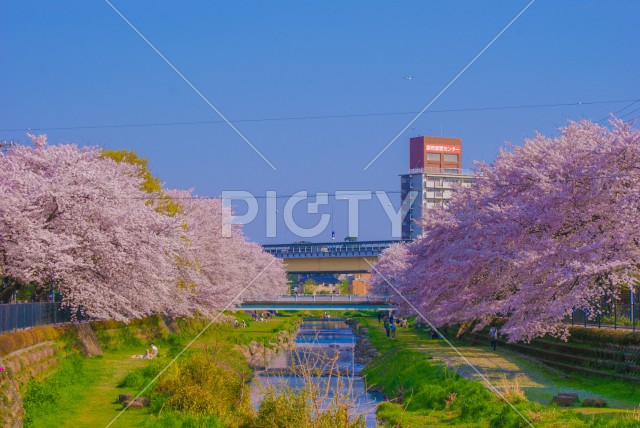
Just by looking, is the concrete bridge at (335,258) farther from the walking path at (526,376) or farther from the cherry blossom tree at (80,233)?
the cherry blossom tree at (80,233)

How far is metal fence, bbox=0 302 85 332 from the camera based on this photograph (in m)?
32.2

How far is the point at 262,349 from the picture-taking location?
229ft

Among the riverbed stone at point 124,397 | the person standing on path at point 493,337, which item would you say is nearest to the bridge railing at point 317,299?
the person standing on path at point 493,337

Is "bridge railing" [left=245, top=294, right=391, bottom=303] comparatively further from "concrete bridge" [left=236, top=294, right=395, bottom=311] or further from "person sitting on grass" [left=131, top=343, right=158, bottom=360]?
"person sitting on grass" [left=131, top=343, right=158, bottom=360]

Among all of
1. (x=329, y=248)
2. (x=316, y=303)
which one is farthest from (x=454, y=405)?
(x=329, y=248)

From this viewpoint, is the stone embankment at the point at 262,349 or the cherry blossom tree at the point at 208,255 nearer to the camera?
the cherry blossom tree at the point at 208,255

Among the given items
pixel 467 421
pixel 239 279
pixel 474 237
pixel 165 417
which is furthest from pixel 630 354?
pixel 239 279

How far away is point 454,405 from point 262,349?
3998 cm

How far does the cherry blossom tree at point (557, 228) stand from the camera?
3312 cm

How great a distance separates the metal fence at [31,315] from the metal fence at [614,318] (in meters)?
23.0

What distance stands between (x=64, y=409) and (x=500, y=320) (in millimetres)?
35108

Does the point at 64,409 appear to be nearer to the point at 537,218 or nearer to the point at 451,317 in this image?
the point at 537,218

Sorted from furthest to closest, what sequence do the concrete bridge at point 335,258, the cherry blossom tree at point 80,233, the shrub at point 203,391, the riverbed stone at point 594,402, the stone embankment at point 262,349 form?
the concrete bridge at point 335,258 → the stone embankment at point 262,349 → the cherry blossom tree at point 80,233 → the shrub at point 203,391 → the riverbed stone at point 594,402

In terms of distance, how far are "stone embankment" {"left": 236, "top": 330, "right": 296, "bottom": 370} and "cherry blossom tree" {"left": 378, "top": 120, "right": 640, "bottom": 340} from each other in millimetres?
19168
